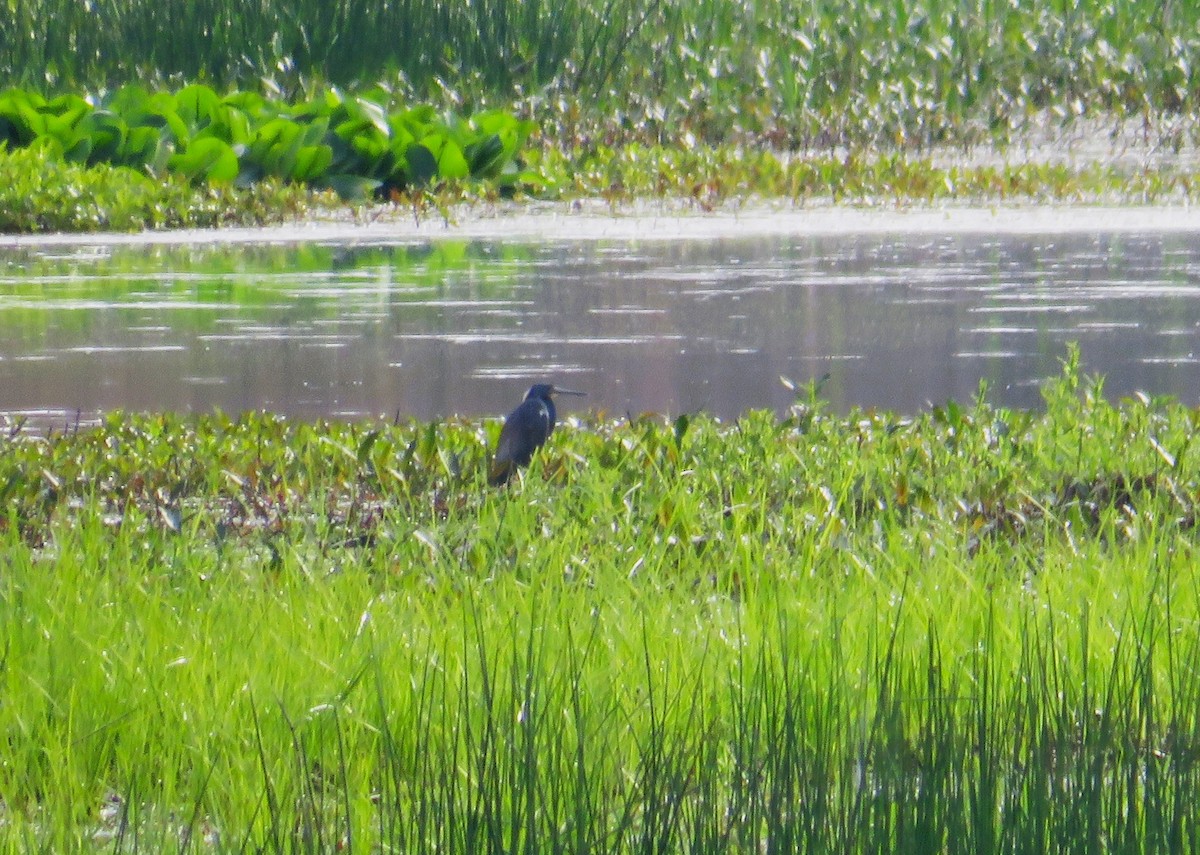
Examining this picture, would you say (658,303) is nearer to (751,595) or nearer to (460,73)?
(751,595)

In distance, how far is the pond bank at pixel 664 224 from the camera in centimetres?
1247

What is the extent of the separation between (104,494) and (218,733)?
2479 mm

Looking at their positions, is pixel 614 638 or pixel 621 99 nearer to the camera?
pixel 614 638

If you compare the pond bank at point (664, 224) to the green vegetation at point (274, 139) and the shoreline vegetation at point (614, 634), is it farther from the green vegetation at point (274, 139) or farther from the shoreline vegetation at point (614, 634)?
the shoreline vegetation at point (614, 634)

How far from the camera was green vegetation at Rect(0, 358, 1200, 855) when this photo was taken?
9.04ft

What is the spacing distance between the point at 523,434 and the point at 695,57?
1282 centimetres

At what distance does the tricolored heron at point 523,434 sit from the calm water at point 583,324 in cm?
172

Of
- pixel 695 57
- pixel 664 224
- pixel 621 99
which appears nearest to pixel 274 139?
pixel 664 224

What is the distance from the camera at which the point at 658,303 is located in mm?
9500

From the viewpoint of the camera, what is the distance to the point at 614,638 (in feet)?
12.7

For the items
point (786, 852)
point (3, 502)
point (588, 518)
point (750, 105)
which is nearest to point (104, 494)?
point (3, 502)

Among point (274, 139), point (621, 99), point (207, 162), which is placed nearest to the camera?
point (207, 162)

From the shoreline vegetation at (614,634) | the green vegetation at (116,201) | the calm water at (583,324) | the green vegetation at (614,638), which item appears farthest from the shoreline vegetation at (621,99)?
the green vegetation at (614,638)

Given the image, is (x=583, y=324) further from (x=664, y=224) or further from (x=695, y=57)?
(x=695, y=57)
